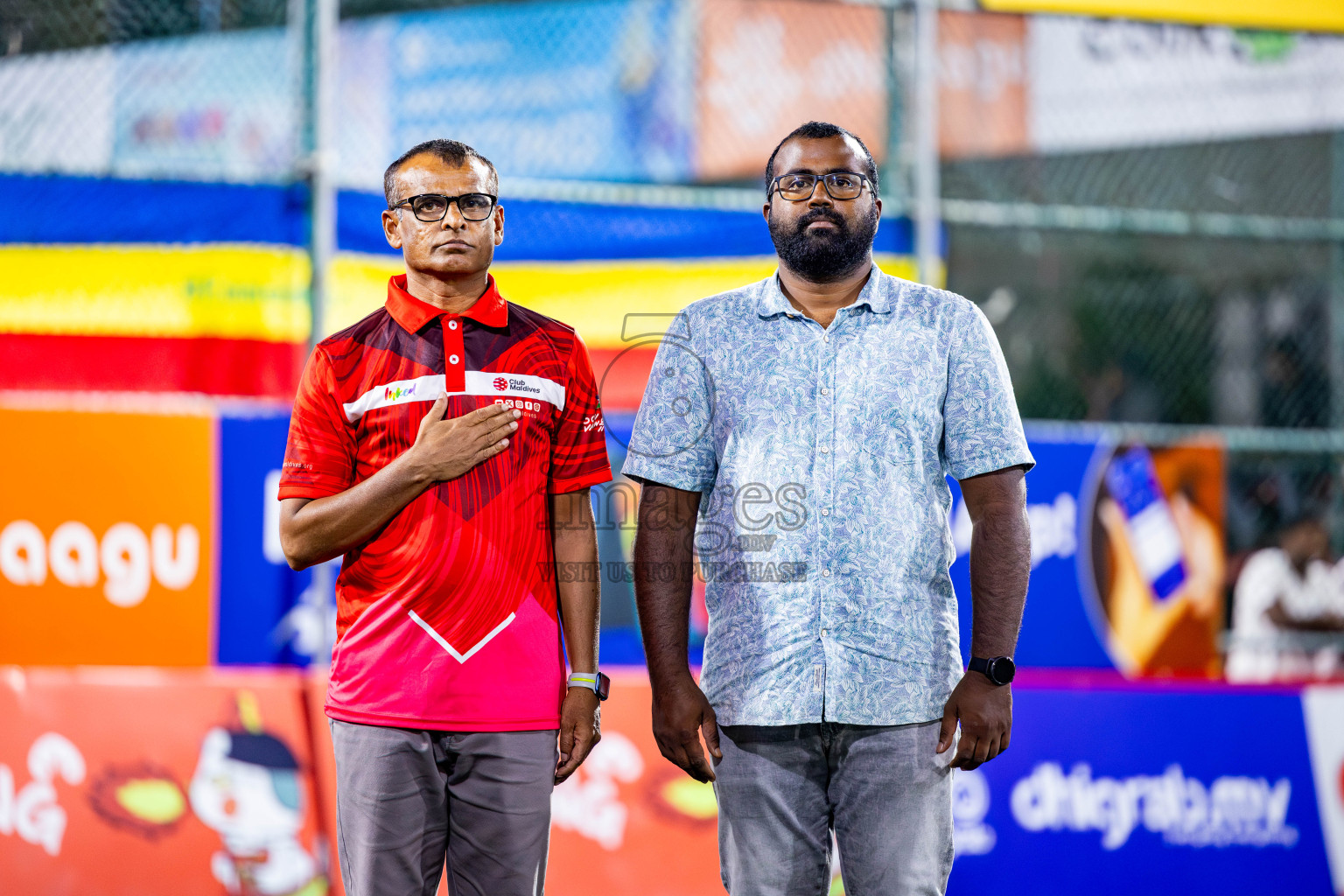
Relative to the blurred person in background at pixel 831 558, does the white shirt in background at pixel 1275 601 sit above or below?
below

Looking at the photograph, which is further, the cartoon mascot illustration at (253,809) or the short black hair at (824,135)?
the cartoon mascot illustration at (253,809)

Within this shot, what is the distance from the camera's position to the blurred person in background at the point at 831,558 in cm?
256

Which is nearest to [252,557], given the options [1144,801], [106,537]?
[106,537]

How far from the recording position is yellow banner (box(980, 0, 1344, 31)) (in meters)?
5.79

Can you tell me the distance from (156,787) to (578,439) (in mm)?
2429

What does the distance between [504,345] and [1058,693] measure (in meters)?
2.94

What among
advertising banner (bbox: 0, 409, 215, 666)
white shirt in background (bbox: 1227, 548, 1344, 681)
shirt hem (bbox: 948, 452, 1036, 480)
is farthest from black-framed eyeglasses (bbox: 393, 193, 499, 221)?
white shirt in background (bbox: 1227, 548, 1344, 681)

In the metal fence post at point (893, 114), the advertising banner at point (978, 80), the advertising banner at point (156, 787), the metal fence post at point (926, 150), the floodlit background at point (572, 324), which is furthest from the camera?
the advertising banner at point (978, 80)

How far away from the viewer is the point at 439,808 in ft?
8.38

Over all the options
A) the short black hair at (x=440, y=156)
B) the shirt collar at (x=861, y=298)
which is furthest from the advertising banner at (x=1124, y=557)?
the short black hair at (x=440, y=156)

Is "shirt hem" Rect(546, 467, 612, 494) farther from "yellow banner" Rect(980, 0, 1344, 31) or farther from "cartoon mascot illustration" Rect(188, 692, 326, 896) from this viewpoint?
"yellow banner" Rect(980, 0, 1344, 31)

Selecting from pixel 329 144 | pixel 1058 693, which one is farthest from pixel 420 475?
pixel 1058 693

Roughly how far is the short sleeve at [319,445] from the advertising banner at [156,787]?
1.91 metres

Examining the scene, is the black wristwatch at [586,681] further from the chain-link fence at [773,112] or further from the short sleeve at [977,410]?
the chain-link fence at [773,112]
